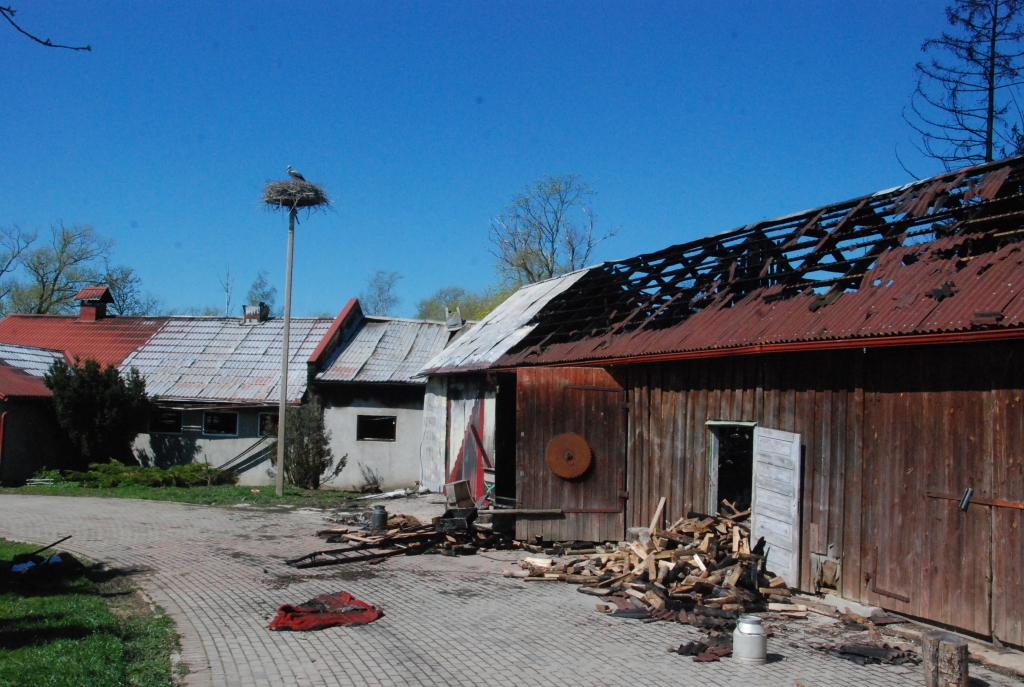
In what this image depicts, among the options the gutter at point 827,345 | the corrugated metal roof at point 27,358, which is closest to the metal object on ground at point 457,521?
the gutter at point 827,345

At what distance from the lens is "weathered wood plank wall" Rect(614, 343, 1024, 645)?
315 inches

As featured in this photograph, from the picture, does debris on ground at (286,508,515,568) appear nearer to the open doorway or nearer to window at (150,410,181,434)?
the open doorway

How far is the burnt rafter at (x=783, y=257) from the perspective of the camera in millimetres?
10086

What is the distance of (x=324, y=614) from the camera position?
9211 mm

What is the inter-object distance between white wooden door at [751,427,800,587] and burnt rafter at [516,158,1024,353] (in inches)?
77.3

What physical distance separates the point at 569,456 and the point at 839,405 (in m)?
5.14

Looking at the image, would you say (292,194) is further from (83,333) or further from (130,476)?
(83,333)

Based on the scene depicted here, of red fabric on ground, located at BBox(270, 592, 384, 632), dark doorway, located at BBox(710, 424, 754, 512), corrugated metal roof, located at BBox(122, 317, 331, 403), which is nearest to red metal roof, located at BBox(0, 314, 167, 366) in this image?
corrugated metal roof, located at BBox(122, 317, 331, 403)

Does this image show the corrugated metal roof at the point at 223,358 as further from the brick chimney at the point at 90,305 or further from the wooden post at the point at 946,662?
the wooden post at the point at 946,662

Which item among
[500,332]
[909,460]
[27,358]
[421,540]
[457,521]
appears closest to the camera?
[909,460]

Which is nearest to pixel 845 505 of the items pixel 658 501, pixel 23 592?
pixel 658 501

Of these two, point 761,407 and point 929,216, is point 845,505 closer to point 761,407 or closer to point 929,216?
point 761,407

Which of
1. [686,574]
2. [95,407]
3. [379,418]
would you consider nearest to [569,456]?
[686,574]

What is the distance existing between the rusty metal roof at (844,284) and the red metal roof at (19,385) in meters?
15.1
